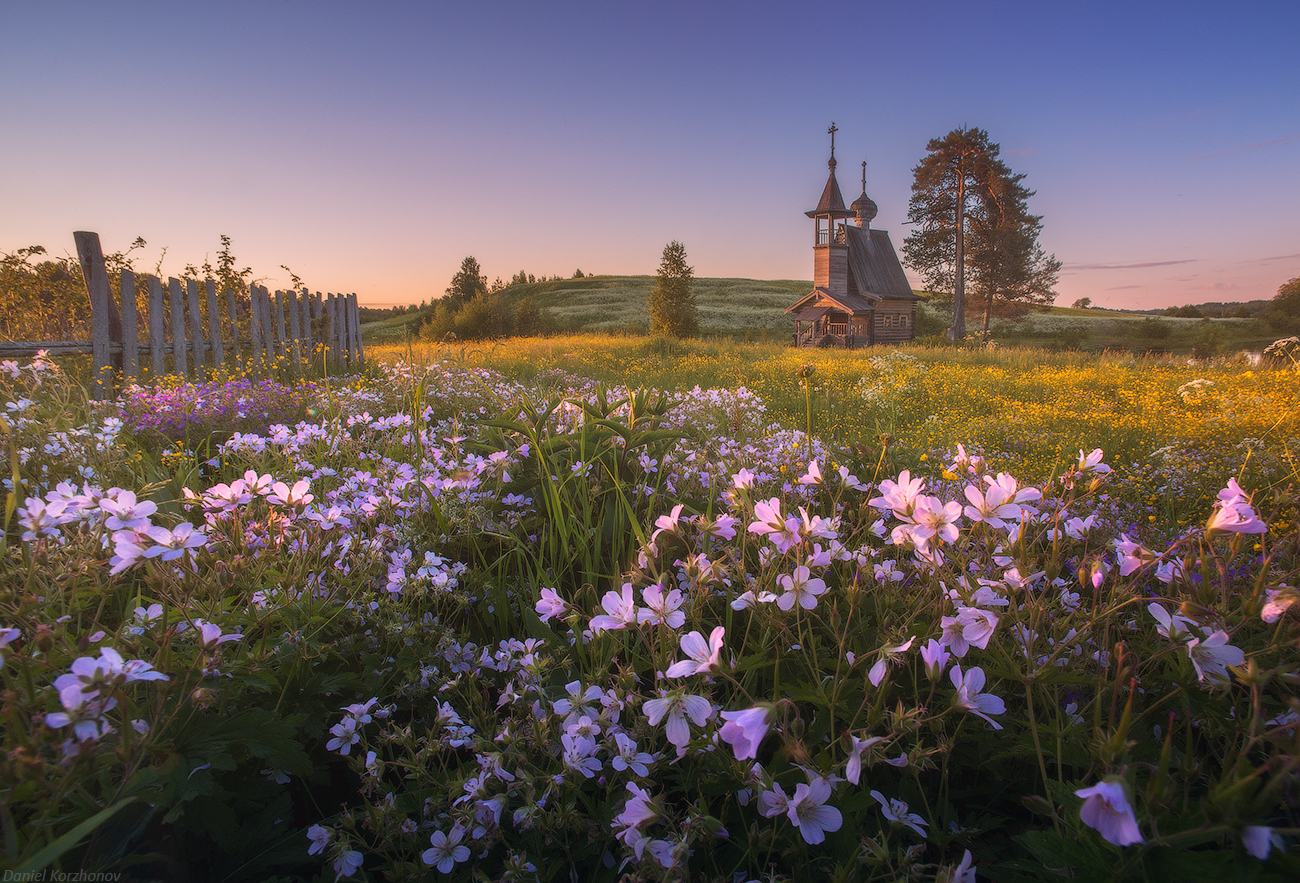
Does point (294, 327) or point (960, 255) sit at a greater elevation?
point (960, 255)

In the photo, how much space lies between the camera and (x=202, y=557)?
154 cm

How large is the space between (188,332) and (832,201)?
28.9 m

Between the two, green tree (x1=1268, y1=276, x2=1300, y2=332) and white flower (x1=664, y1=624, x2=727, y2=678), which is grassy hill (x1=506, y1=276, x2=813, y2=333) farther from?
white flower (x1=664, y1=624, x2=727, y2=678)

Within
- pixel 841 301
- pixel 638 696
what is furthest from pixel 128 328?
pixel 841 301

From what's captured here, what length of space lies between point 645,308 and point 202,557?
186ft

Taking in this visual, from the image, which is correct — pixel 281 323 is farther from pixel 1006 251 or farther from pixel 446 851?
pixel 1006 251

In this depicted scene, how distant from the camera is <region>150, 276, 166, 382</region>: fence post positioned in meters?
7.30

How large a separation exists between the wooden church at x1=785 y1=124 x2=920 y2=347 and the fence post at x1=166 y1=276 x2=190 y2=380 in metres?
27.7

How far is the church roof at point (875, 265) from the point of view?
105 feet

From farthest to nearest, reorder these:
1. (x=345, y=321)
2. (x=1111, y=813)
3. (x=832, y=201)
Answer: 1. (x=832, y=201)
2. (x=345, y=321)
3. (x=1111, y=813)

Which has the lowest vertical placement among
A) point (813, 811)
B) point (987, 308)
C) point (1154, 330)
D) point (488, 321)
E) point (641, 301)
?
point (813, 811)

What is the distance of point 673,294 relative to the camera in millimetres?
36656

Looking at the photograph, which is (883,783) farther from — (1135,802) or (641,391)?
(641,391)

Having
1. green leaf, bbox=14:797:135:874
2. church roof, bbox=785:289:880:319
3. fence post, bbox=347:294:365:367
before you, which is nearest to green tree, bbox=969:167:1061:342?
church roof, bbox=785:289:880:319
